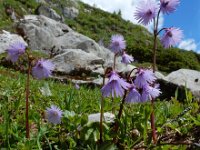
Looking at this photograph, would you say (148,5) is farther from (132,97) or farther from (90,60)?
(90,60)

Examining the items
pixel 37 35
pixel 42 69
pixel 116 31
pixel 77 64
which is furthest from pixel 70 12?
pixel 42 69

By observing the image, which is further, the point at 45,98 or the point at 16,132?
the point at 45,98

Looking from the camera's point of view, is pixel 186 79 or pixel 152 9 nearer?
pixel 152 9

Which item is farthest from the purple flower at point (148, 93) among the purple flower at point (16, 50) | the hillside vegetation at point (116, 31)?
the hillside vegetation at point (116, 31)

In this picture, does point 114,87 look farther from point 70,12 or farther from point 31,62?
point 70,12

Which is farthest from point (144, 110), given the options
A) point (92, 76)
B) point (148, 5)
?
point (92, 76)

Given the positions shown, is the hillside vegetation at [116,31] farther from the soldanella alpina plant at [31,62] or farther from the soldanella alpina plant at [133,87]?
the soldanella alpina plant at [133,87]

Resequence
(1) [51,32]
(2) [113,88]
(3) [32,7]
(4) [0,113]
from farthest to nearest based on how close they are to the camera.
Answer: (3) [32,7]
(1) [51,32]
(4) [0,113]
(2) [113,88]
